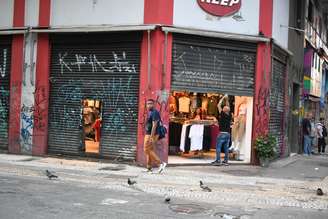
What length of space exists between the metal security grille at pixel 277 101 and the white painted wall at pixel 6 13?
8199mm

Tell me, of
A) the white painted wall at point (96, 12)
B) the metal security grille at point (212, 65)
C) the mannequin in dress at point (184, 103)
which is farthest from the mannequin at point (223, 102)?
the white painted wall at point (96, 12)

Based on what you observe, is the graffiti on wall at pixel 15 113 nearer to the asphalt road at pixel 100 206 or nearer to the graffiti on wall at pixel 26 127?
the graffiti on wall at pixel 26 127

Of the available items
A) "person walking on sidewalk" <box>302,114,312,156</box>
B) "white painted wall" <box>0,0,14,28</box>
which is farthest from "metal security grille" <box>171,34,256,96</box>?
"person walking on sidewalk" <box>302,114,312,156</box>

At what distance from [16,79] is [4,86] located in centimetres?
62

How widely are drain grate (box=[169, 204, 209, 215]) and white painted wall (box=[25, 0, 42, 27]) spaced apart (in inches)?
366

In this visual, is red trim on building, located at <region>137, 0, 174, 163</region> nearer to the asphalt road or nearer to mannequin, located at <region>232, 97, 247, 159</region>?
mannequin, located at <region>232, 97, 247, 159</region>

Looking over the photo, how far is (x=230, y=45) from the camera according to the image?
16.1m

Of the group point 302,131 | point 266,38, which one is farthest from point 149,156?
point 302,131

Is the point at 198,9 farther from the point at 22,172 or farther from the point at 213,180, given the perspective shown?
the point at 22,172

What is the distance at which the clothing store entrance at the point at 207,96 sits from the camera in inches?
616

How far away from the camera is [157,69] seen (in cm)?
1512

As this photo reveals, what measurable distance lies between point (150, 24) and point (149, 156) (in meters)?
3.60

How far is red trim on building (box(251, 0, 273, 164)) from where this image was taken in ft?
53.9

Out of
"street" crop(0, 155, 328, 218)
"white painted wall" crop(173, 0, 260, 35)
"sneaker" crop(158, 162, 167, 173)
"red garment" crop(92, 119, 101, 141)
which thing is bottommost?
"street" crop(0, 155, 328, 218)
